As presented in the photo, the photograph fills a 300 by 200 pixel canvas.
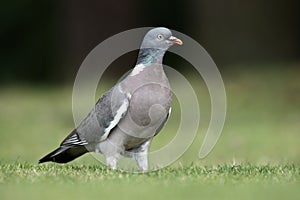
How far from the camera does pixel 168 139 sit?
16.0 meters

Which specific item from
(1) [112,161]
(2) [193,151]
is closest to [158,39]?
(1) [112,161]

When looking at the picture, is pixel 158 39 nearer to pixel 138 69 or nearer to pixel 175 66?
pixel 138 69

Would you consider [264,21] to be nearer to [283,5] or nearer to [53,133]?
[283,5]

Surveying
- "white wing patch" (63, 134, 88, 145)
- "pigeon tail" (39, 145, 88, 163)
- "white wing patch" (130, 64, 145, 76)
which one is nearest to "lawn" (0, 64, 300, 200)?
"pigeon tail" (39, 145, 88, 163)

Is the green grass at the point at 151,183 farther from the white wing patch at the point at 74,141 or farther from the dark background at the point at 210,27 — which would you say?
the dark background at the point at 210,27

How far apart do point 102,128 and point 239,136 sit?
765 cm

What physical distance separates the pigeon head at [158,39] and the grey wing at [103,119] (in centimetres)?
61

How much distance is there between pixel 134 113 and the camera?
348 inches

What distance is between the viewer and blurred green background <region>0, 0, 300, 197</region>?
1595cm

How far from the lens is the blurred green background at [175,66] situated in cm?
1595

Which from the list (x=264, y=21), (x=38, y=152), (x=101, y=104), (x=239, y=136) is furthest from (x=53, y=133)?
(x=264, y=21)

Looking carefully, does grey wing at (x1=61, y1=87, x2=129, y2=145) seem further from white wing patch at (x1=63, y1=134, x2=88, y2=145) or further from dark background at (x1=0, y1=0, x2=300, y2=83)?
dark background at (x1=0, y1=0, x2=300, y2=83)

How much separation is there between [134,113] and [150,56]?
727 millimetres

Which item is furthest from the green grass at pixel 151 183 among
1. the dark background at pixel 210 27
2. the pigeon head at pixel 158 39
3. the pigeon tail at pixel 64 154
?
the dark background at pixel 210 27
